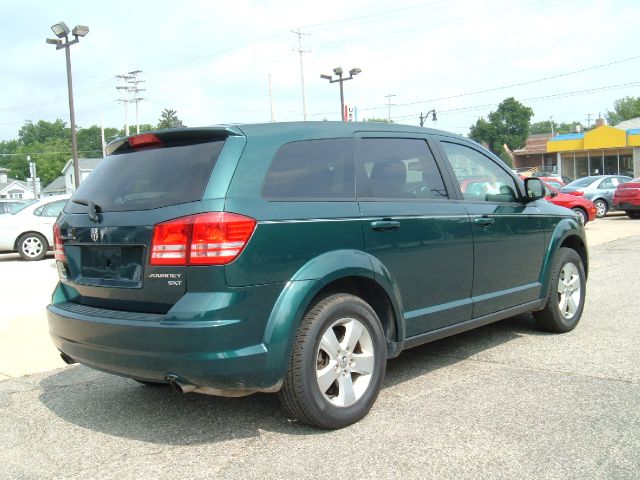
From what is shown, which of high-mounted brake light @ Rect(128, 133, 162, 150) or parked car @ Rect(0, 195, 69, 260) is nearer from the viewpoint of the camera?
high-mounted brake light @ Rect(128, 133, 162, 150)

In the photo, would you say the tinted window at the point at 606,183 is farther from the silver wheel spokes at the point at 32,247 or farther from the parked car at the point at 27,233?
the silver wheel spokes at the point at 32,247

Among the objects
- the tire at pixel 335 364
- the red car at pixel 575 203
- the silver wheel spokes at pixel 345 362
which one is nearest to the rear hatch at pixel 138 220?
the tire at pixel 335 364

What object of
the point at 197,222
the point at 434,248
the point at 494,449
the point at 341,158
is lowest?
the point at 494,449

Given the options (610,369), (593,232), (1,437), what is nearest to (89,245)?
(1,437)

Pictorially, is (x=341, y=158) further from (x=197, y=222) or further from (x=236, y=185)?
(x=197, y=222)

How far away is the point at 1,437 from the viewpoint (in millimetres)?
3988

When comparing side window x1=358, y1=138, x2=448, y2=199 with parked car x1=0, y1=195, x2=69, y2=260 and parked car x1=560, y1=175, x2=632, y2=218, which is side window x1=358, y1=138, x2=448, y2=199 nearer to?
parked car x1=0, y1=195, x2=69, y2=260

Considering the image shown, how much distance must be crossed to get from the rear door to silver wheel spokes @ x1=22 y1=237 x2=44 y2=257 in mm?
12540

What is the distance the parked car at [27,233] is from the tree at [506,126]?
4435 inches

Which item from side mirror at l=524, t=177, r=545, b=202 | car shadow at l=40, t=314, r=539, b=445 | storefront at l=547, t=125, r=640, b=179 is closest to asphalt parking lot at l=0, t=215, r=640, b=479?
car shadow at l=40, t=314, r=539, b=445

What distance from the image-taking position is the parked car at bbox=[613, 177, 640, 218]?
21.0m

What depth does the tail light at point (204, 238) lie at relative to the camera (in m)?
3.33

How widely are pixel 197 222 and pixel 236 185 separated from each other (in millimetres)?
312

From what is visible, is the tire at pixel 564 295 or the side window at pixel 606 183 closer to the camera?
the tire at pixel 564 295
